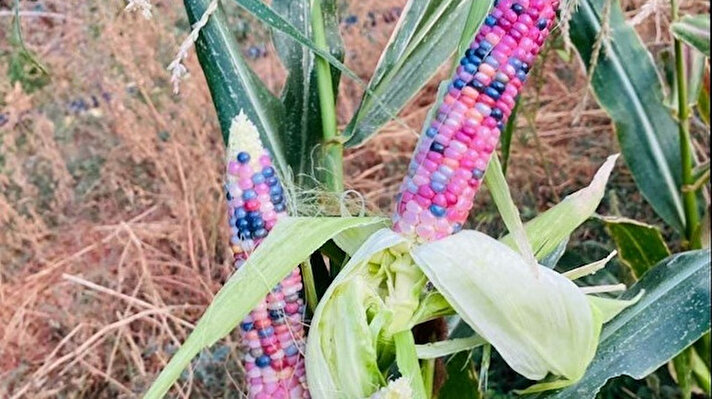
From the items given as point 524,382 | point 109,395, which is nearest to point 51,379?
point 109,395

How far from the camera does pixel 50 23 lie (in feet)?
6.25

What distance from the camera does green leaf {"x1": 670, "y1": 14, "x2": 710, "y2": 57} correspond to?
2.36 ft

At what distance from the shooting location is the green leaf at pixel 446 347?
46 centimetres

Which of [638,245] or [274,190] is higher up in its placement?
[274,190]

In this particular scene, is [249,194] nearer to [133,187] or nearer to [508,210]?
[508,210]

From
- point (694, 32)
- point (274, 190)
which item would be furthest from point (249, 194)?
point (694, 32)

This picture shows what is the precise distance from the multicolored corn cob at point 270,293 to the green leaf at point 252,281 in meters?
0.03

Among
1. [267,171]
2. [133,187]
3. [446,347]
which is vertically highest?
[267,171]

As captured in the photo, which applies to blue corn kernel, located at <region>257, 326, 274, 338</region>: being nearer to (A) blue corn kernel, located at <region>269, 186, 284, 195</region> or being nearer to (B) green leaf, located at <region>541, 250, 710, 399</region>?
(A) blue corn kernel, located at <region>269, 186, 284, 195</region>

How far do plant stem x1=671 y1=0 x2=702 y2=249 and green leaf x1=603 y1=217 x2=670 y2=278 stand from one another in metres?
0.06

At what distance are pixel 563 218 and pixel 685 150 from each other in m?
0.41

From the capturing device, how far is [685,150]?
32.5 inches

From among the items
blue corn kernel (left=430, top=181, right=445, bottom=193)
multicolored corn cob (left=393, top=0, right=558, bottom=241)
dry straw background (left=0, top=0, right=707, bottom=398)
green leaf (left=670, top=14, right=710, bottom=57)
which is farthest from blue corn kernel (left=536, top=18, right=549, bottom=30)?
dry straw background (left=0, top=0, right=707, bottom=398)

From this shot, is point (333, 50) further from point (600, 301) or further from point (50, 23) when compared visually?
point (50, 23)
